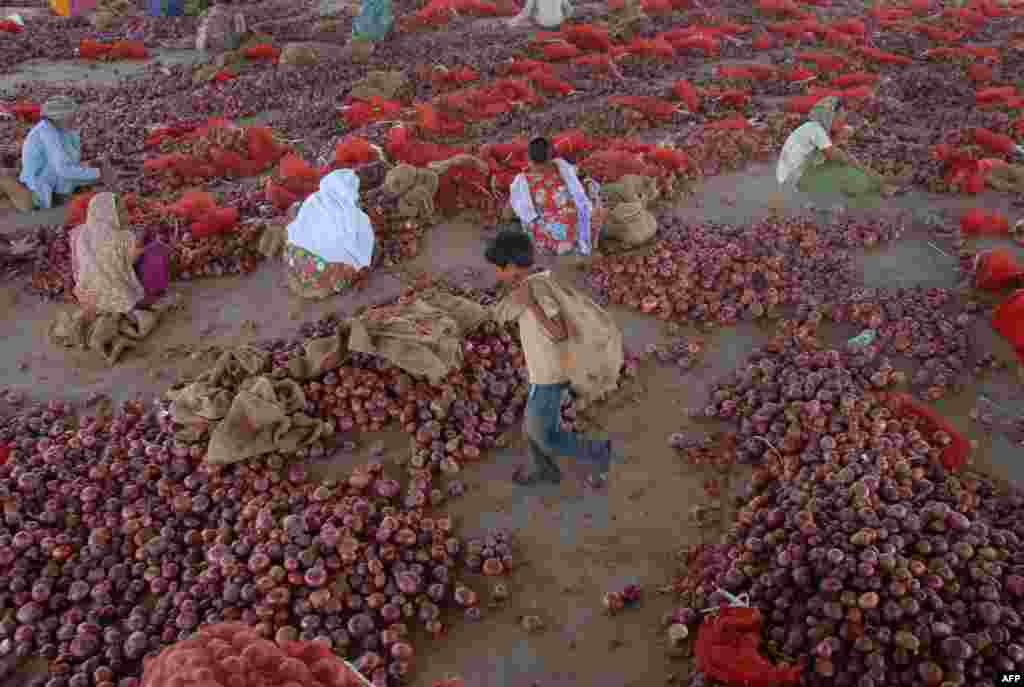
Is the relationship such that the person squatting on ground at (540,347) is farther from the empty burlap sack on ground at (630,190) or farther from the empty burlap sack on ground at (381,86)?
the empty burlap sack on ground at (381,86)

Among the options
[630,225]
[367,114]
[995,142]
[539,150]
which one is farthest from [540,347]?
[995,142]

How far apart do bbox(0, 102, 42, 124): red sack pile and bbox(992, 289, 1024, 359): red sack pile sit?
10044 millimetres

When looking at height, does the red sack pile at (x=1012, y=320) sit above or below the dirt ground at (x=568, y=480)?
above

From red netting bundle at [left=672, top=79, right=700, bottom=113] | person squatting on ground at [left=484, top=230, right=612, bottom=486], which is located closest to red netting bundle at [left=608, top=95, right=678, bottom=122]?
red netting bundle at [left=672, top=79, right=700, bottom=113]

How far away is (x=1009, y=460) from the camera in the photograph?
4090mm

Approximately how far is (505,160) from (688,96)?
291 cm

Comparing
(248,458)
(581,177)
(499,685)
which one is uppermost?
(581,177)

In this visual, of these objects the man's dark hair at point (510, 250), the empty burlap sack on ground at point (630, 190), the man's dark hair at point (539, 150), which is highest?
the man's dark hair at point (510, 250)

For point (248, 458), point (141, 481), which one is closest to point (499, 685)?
point (248, 458)

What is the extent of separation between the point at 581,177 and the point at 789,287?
2.25 metres

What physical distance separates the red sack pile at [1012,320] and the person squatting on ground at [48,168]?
773cm

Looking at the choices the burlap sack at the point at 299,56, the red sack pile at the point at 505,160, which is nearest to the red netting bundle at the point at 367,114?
the red sack pile at the point at 505,160

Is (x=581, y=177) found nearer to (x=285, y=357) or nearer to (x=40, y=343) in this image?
(x=285, y=357)

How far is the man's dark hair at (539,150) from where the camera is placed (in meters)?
5.13
